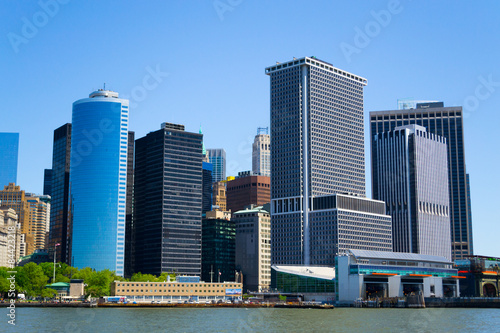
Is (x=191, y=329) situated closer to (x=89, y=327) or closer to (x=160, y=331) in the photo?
(x=160, y=331)

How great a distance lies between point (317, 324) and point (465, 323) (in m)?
32.7

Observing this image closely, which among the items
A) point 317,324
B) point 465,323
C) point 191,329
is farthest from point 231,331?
point 465,323

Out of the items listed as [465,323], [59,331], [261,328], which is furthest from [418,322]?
[59,331]

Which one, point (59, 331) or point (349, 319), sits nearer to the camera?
point (59, 331)

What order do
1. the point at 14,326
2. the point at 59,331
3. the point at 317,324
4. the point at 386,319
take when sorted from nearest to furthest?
the point at 59,331 < the point at 14,326 < the point at 317,324 < the point at 386,319

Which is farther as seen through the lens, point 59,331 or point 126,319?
point 126,319

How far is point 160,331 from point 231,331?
526 inches

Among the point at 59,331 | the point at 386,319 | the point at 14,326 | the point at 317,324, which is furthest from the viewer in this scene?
the point at 386,319

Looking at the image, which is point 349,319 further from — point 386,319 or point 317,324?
point 317,324

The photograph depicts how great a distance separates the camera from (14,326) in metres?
136

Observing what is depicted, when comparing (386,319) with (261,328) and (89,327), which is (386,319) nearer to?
(261,328)

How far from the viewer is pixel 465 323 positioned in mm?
149875

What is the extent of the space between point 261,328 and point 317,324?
16.1 metres

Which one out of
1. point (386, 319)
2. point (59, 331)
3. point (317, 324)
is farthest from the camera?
point (386, 319)
